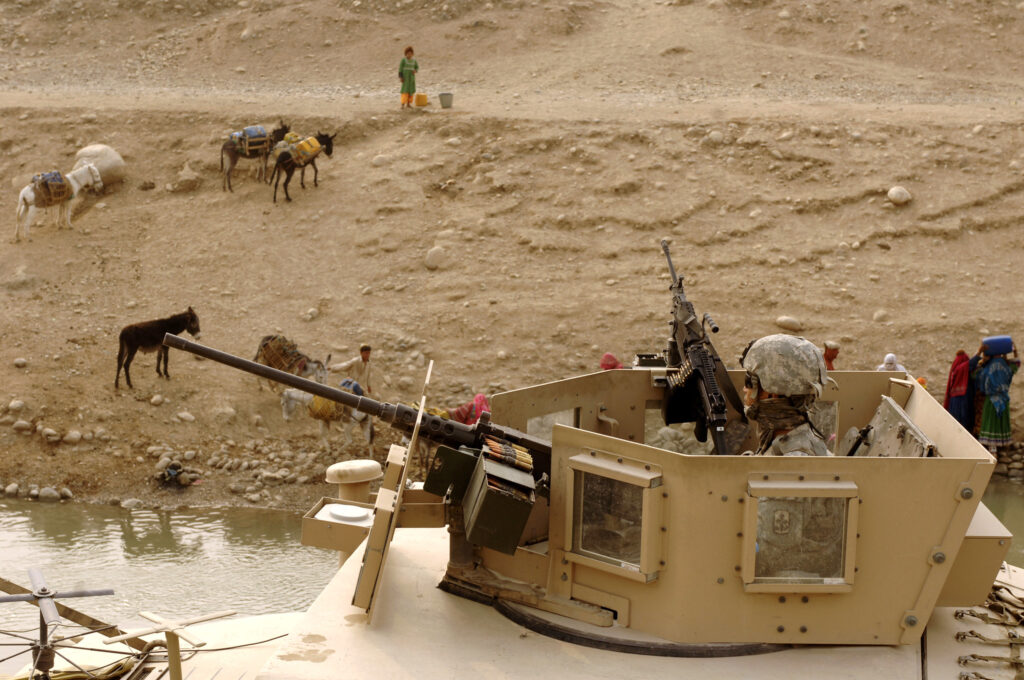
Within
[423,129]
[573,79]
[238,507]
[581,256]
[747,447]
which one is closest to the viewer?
[747,447]

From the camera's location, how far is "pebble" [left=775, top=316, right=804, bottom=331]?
649 inches

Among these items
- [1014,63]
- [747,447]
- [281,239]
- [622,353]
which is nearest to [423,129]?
[281,239]

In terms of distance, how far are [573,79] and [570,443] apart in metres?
19.6

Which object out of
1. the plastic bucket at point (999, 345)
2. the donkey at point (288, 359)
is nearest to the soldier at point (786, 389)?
the plastic bucket at point (999, 345)

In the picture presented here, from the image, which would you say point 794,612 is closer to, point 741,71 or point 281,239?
point 281,239

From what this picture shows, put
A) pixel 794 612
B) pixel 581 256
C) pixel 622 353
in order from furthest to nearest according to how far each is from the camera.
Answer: pixel 581 256
pixel 622 353
pixel 794 612

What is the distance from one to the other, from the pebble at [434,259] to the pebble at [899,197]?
7211 millimetres

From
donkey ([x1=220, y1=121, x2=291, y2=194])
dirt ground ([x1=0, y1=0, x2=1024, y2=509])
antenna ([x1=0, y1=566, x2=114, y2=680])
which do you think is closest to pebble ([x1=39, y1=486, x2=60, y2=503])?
dirt ground ([x1=0, y1=0, x2=1024, y2=509])

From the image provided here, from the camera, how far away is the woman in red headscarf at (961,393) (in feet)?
46.2

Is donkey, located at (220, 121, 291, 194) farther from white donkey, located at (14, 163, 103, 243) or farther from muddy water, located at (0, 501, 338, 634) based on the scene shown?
muddy water, located at (0, 501, 338, 634)

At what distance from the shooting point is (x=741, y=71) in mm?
24672

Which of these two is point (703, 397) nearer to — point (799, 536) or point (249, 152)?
point (799, 536)

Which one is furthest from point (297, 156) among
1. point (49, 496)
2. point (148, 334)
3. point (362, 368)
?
point (49, 496)

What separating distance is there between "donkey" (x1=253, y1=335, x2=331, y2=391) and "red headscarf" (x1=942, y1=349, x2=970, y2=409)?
7407 mm
